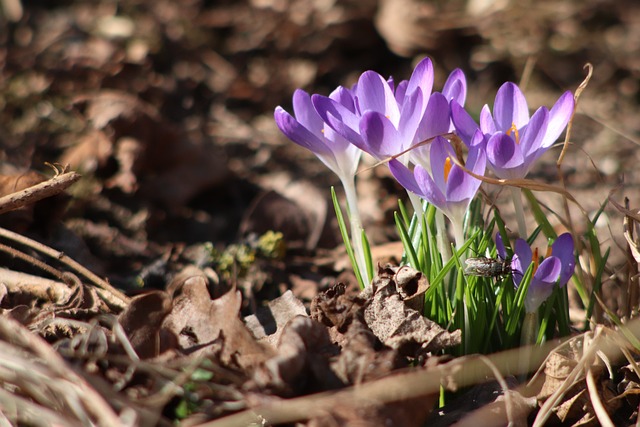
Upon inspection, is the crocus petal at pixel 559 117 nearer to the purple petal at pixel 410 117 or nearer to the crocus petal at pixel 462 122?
the crocus petal at pixel 462 122

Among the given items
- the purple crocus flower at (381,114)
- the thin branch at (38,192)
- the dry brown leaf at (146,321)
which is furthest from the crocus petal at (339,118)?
the thin branch at (38,192)

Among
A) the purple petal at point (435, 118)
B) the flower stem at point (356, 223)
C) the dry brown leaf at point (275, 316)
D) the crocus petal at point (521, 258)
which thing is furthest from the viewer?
the dry brown leaf at point (275, 316)

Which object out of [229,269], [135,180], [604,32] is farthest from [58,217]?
[604,32]

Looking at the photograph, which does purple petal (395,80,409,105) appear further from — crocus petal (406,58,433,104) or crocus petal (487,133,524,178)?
crocus petal (487,133,524,178)

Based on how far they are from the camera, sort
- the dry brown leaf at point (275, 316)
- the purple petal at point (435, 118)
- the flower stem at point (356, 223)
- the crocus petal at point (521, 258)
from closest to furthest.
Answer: the purple petal at point (435, 118)
the crocus petal at point (521, 258)
the flower stem at point (356, 223)
the dry brown leaf at point (275, 316)

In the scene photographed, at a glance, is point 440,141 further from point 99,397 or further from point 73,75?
point 73,75

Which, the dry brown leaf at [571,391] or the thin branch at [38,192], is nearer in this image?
the dry brown leaf at [571,391]

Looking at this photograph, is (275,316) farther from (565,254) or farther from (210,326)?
(565,254)
